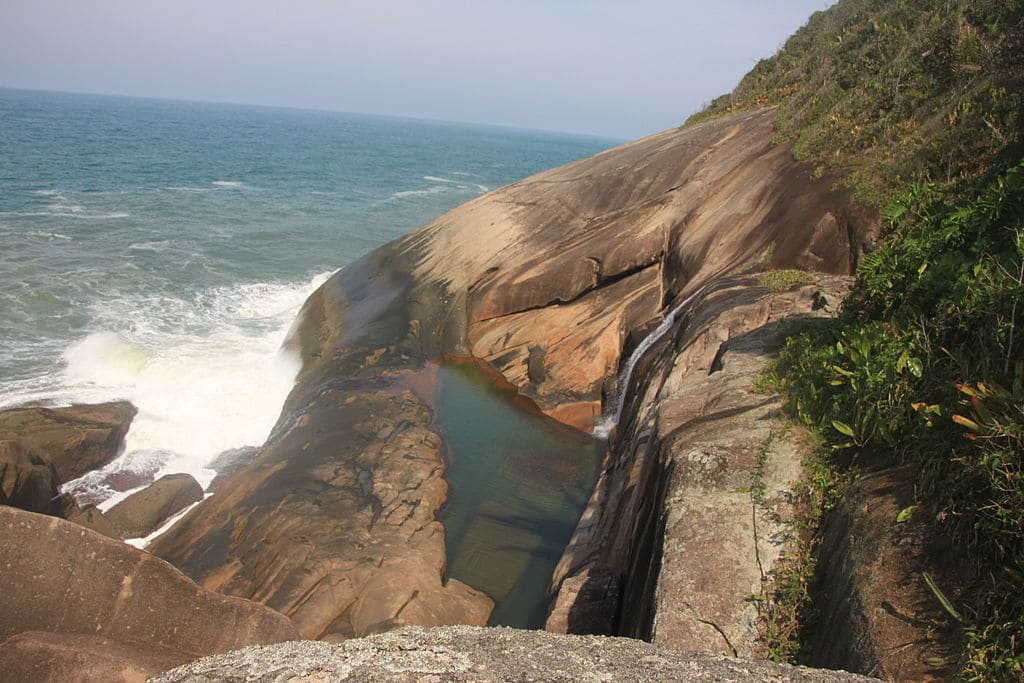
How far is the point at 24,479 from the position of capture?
460 inches

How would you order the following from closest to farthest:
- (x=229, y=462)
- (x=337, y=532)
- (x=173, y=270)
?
(x=337, y=532)
(x=229, y=462)
(x=173, y=270)

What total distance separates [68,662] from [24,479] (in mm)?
9033

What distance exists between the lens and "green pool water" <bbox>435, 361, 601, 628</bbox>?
10.7m

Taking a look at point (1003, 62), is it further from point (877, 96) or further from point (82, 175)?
point (82, 175)

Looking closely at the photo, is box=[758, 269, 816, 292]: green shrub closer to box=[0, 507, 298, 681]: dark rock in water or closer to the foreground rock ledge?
the foreground rock ledge

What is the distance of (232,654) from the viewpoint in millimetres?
3832

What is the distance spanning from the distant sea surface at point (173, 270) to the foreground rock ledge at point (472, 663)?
11.8 m

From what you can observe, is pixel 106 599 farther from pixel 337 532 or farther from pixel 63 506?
pixel 63 506

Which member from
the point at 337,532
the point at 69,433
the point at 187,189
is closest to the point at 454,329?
the point at 337,532

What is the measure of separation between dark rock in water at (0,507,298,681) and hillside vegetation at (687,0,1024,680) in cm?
525

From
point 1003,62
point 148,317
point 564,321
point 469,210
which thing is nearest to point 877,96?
point 1003,62

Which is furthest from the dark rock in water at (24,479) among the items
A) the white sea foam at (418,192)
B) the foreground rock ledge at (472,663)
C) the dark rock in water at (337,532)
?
the white sea foam at (418,192)

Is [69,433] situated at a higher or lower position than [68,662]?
lower

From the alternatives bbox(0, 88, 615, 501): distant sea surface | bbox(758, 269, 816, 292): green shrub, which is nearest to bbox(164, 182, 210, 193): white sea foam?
bbox(0, 88, 615, 501): distant sea surface
